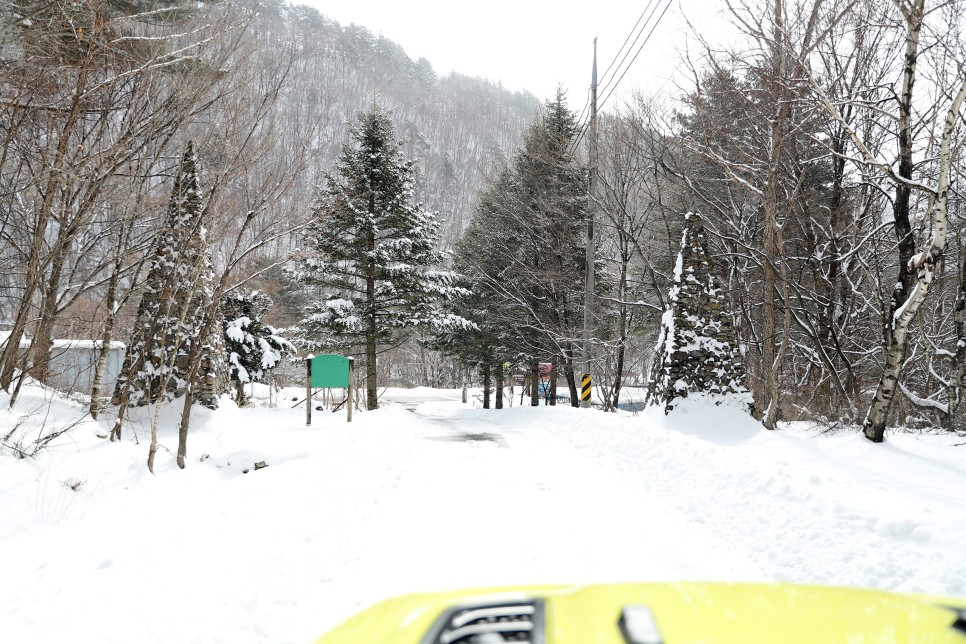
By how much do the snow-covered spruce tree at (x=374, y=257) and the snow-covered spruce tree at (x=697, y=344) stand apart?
40.9 ft

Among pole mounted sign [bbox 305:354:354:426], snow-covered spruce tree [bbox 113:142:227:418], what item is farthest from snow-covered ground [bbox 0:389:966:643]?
pole mounted sign [bbox 305:354:354:426]

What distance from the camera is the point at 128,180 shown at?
944 centimetres

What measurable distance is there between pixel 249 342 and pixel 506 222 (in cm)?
1302

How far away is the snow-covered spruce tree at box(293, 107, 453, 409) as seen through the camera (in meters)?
21.1

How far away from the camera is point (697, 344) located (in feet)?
34.8

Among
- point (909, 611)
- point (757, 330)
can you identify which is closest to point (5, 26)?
point (909, 611)

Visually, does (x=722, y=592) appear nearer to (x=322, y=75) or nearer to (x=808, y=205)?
(x=808, y=205)

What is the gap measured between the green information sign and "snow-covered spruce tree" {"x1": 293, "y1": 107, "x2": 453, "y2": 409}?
19.1 ft

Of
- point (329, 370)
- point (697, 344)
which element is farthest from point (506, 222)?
point (697, 344)

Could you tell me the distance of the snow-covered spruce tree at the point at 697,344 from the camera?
1037 centimetres

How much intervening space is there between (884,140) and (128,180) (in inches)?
667

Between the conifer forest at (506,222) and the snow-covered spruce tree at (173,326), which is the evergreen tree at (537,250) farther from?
the snow-covered spruce tree at (173,326)

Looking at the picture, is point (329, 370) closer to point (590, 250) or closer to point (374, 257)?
point (374, 257)

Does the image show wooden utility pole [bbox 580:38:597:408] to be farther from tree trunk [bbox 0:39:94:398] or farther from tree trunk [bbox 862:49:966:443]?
tree trunk [bbox 0:39:94:398]
